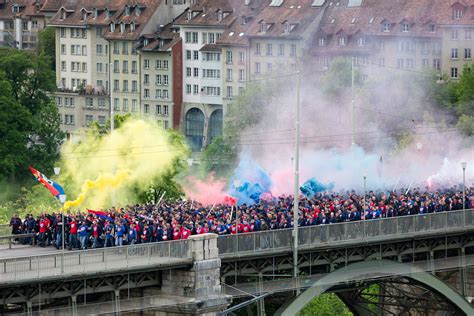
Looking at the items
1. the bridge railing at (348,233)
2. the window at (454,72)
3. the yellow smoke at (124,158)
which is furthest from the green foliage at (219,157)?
the bridge railing at (348,233)

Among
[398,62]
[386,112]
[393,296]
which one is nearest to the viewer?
[393,296]

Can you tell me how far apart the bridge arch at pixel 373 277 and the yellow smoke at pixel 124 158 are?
34651mm

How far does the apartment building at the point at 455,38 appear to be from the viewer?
19725 cm

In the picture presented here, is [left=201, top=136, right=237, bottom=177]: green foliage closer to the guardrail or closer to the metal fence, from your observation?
the guardrail

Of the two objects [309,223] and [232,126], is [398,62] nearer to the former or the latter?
[232,126]

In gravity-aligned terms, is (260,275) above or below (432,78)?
below

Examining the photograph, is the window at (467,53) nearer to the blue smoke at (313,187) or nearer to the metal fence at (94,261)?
the blue smoke at (313,187)

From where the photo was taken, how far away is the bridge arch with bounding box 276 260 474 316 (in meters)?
101

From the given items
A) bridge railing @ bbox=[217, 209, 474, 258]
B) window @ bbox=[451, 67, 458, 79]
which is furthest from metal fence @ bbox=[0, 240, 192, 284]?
window @ bbox=[451, 67, 458, 79]

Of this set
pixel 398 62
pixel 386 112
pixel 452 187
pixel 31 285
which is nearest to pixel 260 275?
pixel 31 285

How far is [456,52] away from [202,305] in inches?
4278

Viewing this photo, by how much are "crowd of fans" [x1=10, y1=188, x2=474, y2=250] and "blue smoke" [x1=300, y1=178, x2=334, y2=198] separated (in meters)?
4.45

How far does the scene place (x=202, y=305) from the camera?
9319 centimetres

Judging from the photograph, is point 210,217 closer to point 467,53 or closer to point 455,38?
point 467,53
